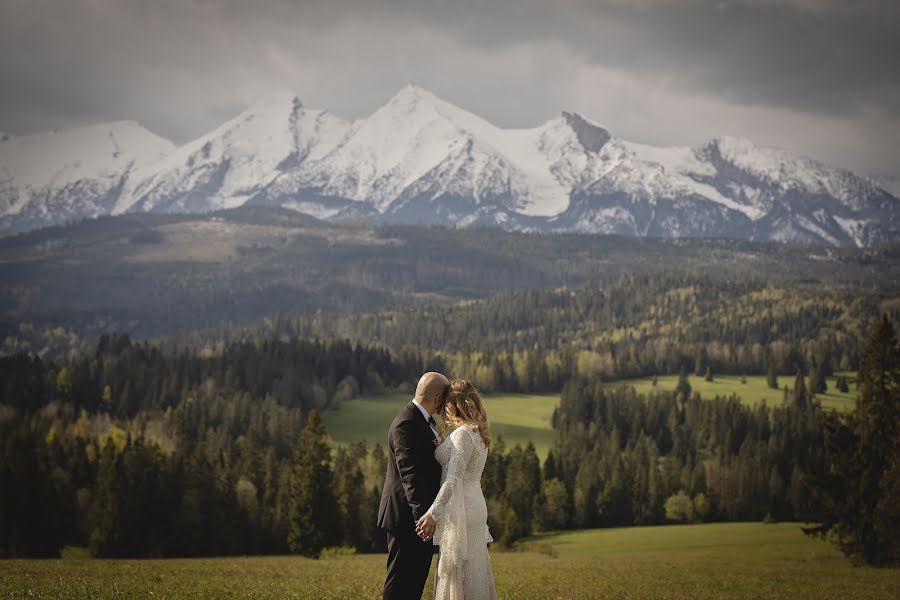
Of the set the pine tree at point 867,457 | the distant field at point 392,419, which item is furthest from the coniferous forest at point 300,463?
the distant field at point 392,419

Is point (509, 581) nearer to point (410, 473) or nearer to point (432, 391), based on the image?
point (410, 473)

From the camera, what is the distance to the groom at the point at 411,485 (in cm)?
1964

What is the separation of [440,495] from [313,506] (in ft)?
165

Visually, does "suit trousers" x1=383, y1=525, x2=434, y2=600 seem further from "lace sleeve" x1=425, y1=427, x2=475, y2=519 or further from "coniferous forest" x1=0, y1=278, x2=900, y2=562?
"coniferous forest" x1=0, y1=278, x2=900, y2=562

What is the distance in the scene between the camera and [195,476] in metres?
82.9

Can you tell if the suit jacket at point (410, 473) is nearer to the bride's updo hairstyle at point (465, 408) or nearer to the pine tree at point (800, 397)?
the bride's updo hairstyle at point (465, 408)

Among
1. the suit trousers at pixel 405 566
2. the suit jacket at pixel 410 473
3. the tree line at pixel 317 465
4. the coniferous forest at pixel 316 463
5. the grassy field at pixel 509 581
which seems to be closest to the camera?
the suit jacket at pixel 410 473

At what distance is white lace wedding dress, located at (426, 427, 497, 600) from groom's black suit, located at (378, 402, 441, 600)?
31cm


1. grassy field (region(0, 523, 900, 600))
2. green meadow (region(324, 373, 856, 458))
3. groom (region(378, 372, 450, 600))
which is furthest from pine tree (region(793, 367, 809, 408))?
groom (region(378, 372, 450, 600))

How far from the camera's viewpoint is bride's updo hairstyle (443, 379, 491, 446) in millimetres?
19781

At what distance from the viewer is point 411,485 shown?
1958cm

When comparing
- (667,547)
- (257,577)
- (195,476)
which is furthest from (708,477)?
(257,577)

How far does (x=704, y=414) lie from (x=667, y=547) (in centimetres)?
8990

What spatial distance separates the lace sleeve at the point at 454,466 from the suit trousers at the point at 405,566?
3.46ft
